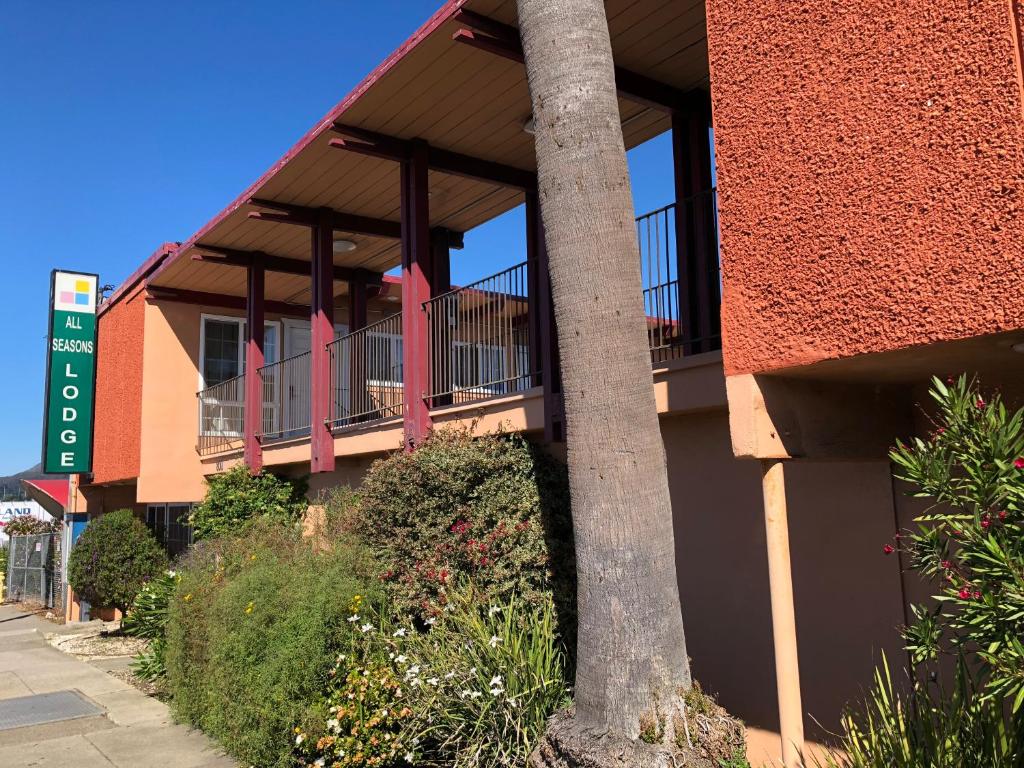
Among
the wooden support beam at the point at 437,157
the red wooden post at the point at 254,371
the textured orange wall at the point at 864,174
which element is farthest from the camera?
the red wooden post at the point at 254,371

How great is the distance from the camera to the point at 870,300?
413cm

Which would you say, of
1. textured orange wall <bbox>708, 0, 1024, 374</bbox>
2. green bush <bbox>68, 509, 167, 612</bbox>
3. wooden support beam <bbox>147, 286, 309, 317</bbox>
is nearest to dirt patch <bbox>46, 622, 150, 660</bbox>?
green bush <bbox>68, 509, 167, 612</bbox>

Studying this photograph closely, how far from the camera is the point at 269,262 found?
1377 centimetres

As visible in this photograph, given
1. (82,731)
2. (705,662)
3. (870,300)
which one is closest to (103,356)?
(82,731)

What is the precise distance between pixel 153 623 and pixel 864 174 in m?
11.0

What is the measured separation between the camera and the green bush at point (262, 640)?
22.0 ft

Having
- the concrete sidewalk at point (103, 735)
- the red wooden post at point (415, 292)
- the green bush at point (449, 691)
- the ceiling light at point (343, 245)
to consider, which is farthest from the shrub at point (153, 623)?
the ceiling light at point (343, 245)

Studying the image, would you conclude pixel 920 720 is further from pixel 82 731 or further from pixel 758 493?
pixel 82 731

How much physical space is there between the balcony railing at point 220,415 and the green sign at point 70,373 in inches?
109

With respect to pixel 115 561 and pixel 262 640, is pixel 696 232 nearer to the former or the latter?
pixel 262 640

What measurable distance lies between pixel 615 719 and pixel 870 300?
8.29ft

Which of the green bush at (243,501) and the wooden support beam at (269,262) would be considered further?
the wooden support beam at (269,262)

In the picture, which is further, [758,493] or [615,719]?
[758,493]

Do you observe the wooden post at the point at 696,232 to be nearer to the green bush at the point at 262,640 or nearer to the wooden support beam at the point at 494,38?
the wooden support beam at the point at 494,38
